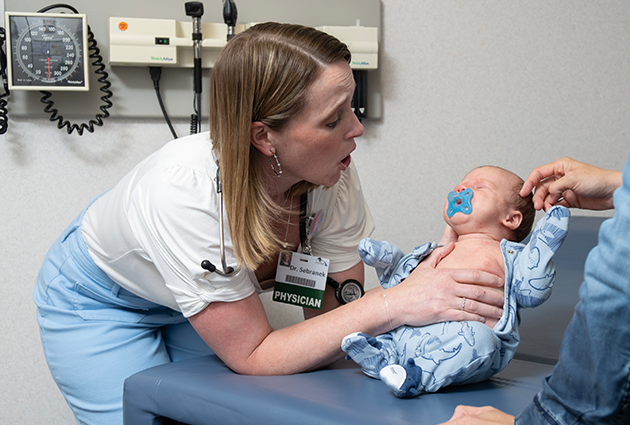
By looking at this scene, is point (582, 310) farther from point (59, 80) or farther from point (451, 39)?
point (451, 39)

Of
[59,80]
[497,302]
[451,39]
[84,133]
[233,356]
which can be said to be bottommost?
[233,356]

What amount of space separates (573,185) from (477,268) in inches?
11.5

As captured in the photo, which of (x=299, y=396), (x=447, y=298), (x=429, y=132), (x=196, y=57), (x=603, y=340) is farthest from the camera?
(x=429, y=132)

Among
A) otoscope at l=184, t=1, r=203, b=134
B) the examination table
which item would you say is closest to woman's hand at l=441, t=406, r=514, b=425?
the examination table

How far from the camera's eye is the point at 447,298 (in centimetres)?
111

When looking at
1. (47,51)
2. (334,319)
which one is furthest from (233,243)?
(47,51)

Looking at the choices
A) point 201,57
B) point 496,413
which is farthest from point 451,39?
point 496,413

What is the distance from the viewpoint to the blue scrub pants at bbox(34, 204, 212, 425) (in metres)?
1.39

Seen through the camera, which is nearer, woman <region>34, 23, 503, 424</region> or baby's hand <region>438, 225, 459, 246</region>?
woman <region>34, 23, 503, 424</region>

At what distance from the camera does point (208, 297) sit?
1.11 metres

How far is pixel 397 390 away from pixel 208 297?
44cm

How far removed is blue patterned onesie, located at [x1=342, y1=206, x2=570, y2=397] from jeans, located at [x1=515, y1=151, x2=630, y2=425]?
1.38 feet

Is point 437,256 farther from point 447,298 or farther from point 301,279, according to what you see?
point 301,279

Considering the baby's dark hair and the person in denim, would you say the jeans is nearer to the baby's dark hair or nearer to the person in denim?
the person in denim
